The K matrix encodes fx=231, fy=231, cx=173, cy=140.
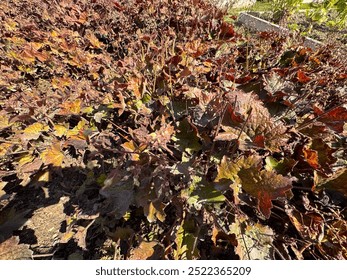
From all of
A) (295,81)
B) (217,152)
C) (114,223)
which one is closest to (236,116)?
(217,152)

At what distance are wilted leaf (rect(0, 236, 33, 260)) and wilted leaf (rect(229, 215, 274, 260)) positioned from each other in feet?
3.18

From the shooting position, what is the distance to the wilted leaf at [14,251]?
3.53 feet

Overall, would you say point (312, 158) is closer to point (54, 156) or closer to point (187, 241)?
point (187, 241)

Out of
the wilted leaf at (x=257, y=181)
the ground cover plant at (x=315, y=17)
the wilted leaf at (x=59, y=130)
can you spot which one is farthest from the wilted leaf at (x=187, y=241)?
the ground cover plant at (x=315, y=17)

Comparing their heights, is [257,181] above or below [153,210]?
above

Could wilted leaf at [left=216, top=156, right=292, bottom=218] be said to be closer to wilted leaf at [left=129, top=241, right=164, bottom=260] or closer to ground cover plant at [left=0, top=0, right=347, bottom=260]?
ground cover plant at [left=0, top=0, right=347, bottom=260]

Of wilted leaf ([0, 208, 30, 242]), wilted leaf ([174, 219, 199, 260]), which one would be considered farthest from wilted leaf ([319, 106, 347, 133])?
wilted leaf ([0, 208, 30, 242])

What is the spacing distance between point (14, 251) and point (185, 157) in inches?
36.7

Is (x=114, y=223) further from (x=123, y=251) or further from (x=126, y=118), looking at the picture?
(x=126, y=118)

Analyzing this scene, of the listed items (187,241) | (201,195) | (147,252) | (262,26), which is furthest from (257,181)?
(262,26)

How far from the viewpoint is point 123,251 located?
141 cm

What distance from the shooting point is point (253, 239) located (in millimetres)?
1109

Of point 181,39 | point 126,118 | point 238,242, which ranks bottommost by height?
point 126,118

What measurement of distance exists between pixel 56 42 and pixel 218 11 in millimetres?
1717
